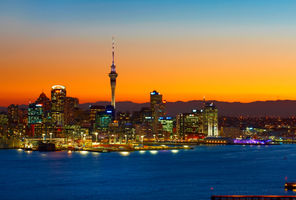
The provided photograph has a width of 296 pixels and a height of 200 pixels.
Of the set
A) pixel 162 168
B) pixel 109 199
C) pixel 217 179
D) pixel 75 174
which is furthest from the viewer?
pixel 162 168

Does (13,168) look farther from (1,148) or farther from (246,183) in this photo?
(1,148)

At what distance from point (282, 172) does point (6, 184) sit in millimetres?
39253

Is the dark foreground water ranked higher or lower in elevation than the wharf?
lower

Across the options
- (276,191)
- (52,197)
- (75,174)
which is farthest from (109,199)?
(75,174)

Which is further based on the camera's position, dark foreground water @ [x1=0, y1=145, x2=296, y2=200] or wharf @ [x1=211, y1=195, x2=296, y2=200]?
dark foreground water @ [x1=0, y1=145, x2=296, y2=200]

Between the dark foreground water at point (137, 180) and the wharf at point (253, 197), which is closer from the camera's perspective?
the wharf at point (253, 197)

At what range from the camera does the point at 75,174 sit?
84.9 meters

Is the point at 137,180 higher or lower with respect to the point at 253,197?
lower

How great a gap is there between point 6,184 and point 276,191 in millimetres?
32441

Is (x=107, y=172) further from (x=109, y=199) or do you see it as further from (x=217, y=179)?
(x=109, y=199)

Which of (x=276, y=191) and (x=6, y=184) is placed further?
(x=6, y=184)

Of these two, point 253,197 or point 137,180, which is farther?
point 137,180

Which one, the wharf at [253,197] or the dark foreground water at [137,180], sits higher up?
the wharf at [253,197]

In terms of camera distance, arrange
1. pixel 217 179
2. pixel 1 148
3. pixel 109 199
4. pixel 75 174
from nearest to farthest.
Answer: pixel 109 199
pixel 217 179
pixel 75 174
pixel 1 148
